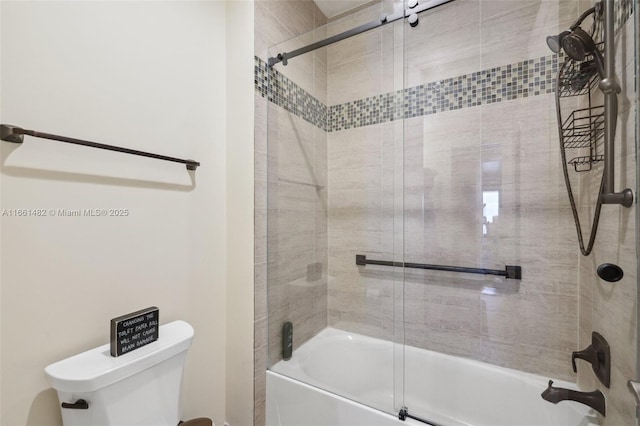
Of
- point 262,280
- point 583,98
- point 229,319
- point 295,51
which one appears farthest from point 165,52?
point 583,98

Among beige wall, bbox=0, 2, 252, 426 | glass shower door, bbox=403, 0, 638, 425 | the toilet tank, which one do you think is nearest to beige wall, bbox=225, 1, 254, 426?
beige wall, bbox=0, 2, 252, 426

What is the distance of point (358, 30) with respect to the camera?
155cm

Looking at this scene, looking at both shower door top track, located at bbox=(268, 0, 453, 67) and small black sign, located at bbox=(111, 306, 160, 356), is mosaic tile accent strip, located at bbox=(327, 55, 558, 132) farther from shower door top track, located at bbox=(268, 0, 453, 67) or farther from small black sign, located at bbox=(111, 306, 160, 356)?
small black sign, located at bbox=(111, 306, 160, 356)

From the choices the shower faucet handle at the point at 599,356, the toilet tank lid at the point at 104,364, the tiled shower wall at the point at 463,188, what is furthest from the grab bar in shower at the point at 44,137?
the shower faucet handle at the point at 599,356

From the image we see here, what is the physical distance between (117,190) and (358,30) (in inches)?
55.6

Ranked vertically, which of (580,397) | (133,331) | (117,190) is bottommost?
(580,397)

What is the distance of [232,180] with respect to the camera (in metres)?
1.50

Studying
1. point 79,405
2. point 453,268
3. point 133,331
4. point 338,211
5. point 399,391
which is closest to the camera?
point 79,405

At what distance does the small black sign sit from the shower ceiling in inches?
82.0

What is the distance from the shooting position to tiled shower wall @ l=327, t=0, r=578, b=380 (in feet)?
4.67

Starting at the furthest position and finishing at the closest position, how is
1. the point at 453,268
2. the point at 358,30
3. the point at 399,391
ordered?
1. the point at 453,268
2. the point at 358,30
3. the point at 399,391

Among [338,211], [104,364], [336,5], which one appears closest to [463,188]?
[338,211]

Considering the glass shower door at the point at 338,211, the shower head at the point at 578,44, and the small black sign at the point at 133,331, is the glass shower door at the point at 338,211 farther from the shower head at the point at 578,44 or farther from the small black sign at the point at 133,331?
the shower head at the point at 578,44

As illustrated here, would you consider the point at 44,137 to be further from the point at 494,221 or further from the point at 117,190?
the point at 494,221
